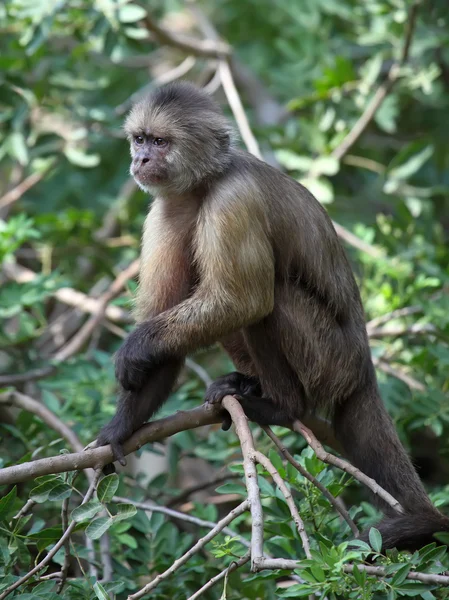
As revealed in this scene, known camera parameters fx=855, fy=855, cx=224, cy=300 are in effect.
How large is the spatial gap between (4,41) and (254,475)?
6682 mm

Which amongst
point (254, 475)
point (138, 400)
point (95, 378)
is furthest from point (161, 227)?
point (254, 475)

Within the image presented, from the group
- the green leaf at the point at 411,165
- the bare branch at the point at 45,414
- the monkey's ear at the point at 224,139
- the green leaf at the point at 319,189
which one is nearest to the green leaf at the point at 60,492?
the bare branch at the point at 45,414

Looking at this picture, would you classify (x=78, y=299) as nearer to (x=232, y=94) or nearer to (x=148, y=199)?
(x=148, y=199)

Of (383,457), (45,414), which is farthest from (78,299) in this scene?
(383,457)

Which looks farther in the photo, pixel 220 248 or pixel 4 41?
pixel 4 41

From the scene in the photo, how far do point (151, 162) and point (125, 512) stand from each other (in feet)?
6.73

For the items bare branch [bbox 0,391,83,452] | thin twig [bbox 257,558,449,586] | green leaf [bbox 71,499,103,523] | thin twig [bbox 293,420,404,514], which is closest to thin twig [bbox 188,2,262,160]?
bare branch [bbox 0,391,83,452]

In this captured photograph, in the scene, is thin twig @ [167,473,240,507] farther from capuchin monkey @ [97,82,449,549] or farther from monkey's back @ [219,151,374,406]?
monkey's back @ [219,151,374,406]

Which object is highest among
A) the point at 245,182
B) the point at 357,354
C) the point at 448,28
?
the point at 448,28

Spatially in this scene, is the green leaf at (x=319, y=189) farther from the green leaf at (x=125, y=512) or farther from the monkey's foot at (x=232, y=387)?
the green leaf at (x=125, y=512)

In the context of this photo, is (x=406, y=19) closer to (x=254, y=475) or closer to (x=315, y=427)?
(x=315, y=427)

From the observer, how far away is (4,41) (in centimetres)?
871

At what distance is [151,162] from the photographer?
4.84m

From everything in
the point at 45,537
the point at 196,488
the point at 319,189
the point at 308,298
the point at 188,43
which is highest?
the point at 188,43
